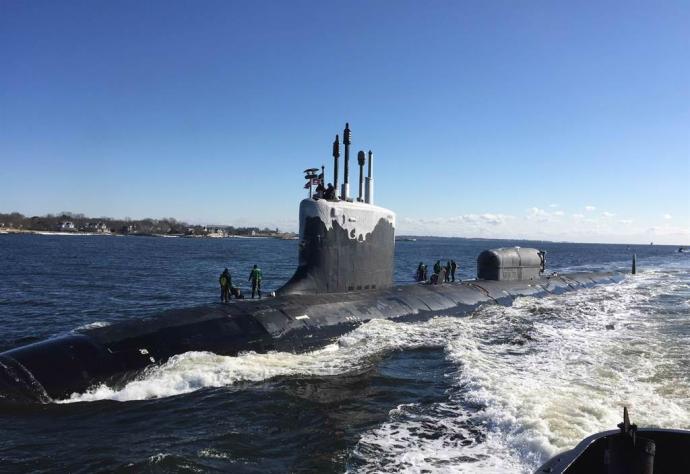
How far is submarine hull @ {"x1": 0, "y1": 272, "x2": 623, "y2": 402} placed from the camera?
9.32 m

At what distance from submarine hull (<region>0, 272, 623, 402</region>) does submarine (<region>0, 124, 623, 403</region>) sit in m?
0.02

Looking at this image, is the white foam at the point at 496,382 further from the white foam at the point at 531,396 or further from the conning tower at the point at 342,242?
the conning tower at the point at 342,242

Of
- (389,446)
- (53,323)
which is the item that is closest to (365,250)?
(389,446)

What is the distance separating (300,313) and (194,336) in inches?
122

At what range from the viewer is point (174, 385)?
391 inches

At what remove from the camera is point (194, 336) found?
11.4 m

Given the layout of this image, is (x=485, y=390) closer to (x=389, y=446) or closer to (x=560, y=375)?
(x=560, y=375)

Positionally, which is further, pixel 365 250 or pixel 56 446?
pixel 365 250

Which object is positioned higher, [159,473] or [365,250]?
[365,250]

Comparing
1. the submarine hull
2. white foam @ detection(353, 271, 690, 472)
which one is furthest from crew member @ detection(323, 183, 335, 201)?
white foam @ detection(353, 271, 690, 472)

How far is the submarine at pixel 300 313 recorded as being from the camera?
377 inches

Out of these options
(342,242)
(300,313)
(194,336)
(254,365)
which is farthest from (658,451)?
(342,242)

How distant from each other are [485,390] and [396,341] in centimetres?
409

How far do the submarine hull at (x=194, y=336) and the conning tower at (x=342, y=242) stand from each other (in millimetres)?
439
